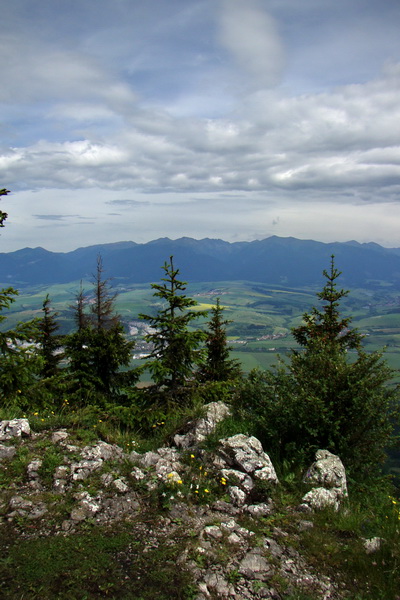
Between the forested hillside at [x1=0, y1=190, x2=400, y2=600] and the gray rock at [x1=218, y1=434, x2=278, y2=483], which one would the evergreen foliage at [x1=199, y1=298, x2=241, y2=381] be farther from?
the gray rock at [x1=218, y1=434, x2=278, y2=483]

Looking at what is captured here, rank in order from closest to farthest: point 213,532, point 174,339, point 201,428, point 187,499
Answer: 1. point 213,532
2. point 187,499
3. point 201,428
4. point 174,339

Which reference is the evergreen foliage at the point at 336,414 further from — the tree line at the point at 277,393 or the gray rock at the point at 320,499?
the gray rock at the point at 320,499

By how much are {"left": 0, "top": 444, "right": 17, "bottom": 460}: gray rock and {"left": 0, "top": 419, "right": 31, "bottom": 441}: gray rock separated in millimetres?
419

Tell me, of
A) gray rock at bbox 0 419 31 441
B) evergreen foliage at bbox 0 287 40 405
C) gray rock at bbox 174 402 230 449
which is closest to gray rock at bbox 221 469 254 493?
gray rock at bbox 174 402 230 449

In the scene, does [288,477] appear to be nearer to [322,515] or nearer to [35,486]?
[322,515]

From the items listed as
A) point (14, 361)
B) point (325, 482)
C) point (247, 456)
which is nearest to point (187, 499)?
point (247, 456)

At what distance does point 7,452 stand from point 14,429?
703mm

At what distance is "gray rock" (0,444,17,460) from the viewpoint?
6.64 m

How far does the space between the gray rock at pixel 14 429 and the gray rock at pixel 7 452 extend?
42cm

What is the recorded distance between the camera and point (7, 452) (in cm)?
673

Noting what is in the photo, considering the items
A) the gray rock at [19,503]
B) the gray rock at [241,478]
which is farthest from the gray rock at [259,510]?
the gray rock at [19,503]

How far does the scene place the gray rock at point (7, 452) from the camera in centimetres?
664

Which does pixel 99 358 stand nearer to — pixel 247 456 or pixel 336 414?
pixel 247 456

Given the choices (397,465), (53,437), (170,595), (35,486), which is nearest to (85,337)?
(53,437)
